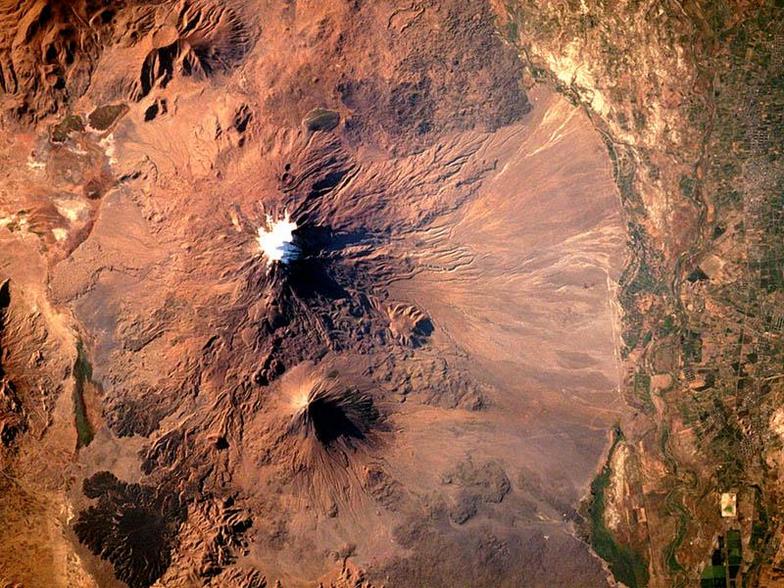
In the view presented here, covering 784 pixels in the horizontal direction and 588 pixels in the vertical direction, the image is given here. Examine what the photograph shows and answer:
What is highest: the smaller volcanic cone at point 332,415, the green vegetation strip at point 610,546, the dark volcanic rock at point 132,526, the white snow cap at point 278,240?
the white snow cap at point 278,240

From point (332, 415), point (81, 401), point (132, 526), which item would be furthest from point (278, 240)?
point (132, 526)

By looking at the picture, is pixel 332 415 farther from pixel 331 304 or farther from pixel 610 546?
pixel 610 546

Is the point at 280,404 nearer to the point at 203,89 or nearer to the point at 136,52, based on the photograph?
the point at 203,89

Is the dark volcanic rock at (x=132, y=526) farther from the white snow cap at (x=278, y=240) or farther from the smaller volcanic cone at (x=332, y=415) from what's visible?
the white snow cap at (x=278, y=240)

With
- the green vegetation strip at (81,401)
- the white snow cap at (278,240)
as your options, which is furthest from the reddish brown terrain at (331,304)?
the white snow cap at (278,240)

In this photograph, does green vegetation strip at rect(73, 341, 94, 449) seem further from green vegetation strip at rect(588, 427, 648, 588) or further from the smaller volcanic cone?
green vegetation strip at rect(588, 427, 648, 588)

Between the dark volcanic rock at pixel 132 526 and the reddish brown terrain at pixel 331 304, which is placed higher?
the reddish brown terrain at pixel 331 304

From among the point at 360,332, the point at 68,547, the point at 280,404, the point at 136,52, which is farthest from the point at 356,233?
the point at 68,547

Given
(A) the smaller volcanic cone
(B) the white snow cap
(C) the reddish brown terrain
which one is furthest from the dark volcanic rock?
(B) the white snow cap
